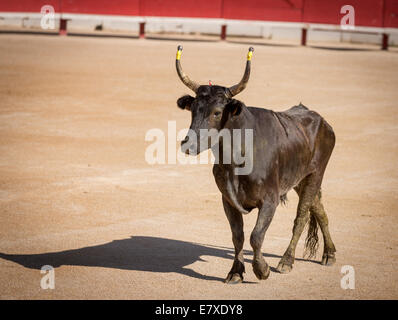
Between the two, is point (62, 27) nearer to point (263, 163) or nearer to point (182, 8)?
point (182, 8)

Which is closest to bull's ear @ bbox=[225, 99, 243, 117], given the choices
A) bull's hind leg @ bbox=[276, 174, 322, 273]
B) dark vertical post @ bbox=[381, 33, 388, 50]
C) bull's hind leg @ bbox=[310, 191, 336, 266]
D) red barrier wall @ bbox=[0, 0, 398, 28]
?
bull's hind leg @ bbox=[276, 174, 322, 273]

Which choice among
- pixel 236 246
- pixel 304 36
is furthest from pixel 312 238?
pixel 304 36

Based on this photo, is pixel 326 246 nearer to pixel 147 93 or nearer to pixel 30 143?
pixel 30 143

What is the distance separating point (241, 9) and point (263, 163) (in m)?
20.2

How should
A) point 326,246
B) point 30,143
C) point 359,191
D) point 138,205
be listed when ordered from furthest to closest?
point 30,143, point 359,191, point 138,205, point 326,246

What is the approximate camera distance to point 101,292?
520 cm

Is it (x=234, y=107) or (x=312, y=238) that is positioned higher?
(x=234, y=107)

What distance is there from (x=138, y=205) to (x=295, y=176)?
91.2 inches

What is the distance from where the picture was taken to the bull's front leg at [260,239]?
5289mm

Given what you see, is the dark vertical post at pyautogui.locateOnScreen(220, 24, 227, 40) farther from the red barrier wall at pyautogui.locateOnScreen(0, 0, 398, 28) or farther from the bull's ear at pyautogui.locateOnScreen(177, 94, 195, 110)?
the bull's ear at pyautogui.locateOnScreen(177, 94, 195, 110)

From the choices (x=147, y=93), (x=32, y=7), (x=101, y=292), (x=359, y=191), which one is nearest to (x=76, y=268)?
(x=101, y=292)

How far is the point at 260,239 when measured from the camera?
530 centimetres

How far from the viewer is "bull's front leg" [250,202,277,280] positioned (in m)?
5.29

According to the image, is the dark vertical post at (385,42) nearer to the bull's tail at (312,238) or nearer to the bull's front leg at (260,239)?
the bull's tail at (312,238)
